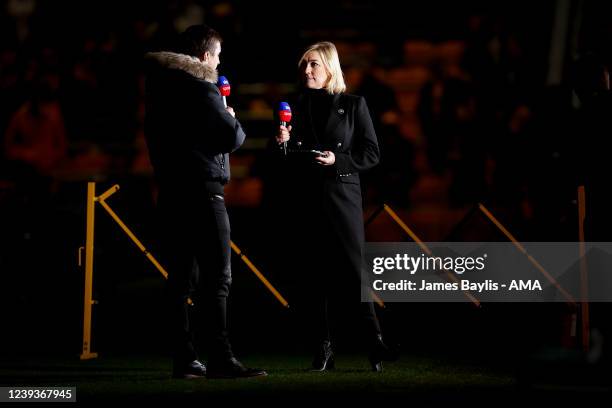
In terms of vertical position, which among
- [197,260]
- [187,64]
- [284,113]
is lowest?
[197,260]

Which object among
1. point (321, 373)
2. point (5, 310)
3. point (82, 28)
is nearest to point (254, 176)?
point (82, 28)

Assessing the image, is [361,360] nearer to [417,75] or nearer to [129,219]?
[129,219]

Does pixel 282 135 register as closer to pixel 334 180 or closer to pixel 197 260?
pixel 334 180

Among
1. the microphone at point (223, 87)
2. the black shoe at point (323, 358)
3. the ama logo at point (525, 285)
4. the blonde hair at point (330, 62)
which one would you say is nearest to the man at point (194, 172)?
the microphone at point (223, 87)

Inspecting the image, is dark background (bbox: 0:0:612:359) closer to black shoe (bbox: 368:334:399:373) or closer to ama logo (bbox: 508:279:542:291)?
ama logo (bbox: 508:279:542:291)

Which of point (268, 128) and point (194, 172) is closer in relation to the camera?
point (194, 172)

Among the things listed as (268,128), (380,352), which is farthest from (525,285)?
(268,128)

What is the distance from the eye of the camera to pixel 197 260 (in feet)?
19.6

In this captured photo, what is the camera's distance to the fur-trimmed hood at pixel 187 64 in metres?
5.91

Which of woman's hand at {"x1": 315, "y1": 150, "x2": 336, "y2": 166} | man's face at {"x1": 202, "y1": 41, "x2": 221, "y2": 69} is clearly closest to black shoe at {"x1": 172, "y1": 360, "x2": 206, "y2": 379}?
woman's hand at {"x1": 315, "y1": 150, "x2": 336, "y2": 166}

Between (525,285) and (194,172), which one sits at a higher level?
(194,172)

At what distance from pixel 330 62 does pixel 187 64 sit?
0.80 m

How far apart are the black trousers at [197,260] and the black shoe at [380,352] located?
Answer: 2.57 feet

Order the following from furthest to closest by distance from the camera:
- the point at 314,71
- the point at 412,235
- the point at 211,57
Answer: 1. the point at 412,235
2. the point at 314,71
3. the point at 211,57
